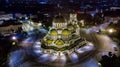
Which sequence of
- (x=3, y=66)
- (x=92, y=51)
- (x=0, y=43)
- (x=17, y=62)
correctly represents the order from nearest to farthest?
(x=3, y=66)
(x=17, y=62)
(x=92, y=51)
(x=0, y=43)

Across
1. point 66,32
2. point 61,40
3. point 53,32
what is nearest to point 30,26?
point 53,32

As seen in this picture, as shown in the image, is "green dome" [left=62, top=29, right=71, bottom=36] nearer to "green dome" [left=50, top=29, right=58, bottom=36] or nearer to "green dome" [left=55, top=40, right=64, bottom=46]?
"green dome" [left=50, top=29, right=58, bottom=36]

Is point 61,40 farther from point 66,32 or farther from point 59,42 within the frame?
point 66,32

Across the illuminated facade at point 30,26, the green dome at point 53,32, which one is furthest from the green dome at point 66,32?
the illuminated facade at point 30,26

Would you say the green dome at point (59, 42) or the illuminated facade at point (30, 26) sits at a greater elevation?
the green dome at point (59, 42)

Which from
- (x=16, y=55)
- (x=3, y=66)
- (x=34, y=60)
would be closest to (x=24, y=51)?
(x=16, y=55)

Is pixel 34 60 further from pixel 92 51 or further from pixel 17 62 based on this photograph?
pixel 92 51

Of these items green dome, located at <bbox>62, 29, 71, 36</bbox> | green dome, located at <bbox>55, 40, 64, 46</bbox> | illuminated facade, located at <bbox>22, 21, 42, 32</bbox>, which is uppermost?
green dome, located at <bbox>62, 29, 71, 36</bbox>

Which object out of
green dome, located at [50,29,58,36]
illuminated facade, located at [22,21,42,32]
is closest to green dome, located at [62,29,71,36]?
green dome, located at [50,29,58,36]

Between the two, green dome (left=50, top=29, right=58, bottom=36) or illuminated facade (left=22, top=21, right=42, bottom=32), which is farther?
illuminated facade (left=22, top=21, right=42, bottom=32)

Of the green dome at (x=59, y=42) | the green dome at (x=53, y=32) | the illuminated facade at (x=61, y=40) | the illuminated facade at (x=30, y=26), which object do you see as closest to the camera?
the green dome at (x=59, y=42)

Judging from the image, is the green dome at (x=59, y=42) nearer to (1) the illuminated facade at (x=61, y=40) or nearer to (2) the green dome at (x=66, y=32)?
(1) the illuminated facade at (x=61, y=40)
